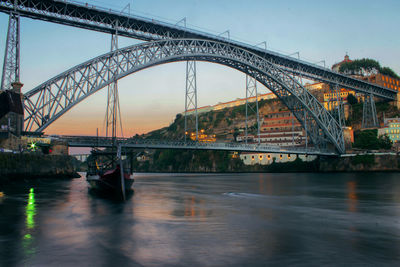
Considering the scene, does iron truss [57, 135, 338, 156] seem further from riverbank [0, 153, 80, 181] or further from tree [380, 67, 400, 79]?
tree [380, 67, 400, 79]

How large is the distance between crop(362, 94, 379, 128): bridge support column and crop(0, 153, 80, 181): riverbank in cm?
6039

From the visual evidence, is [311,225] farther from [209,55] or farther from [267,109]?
[267,109]

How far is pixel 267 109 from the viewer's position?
418ft

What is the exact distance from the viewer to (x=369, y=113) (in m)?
75.9

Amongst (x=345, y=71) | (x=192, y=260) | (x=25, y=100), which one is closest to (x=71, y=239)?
(x=192, y=260)

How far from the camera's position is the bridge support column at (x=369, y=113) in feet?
235

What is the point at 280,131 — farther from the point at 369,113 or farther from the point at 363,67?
the point at 363,67

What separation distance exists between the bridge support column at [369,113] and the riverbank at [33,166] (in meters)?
60.4

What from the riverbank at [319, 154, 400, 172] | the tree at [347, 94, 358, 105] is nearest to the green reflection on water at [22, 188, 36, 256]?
the riverbank at [319, 154, 400, 172]

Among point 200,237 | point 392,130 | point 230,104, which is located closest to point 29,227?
point 200,237

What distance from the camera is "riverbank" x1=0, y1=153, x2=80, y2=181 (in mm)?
29556

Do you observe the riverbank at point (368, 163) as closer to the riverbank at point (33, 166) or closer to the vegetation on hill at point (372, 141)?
the vegetation on hill at point (372, 141)

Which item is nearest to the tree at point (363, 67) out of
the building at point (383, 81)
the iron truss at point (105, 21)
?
the building at point (383, 81)

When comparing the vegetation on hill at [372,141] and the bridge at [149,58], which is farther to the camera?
the vegetation on hill at [372,141]
